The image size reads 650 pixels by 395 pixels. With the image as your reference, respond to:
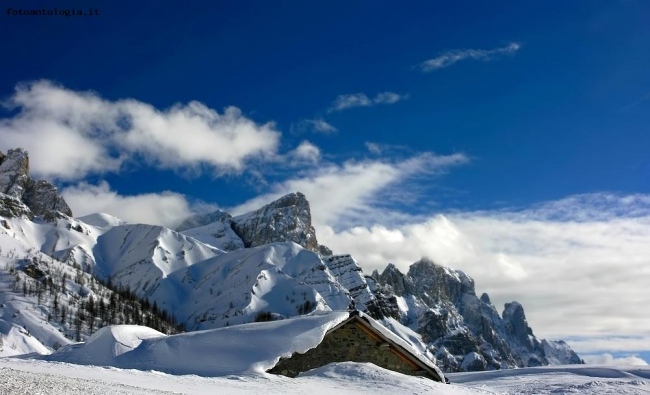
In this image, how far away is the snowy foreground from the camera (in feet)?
44.5

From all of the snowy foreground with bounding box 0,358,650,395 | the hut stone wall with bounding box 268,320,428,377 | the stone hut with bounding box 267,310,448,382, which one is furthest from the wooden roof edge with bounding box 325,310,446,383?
the snowy foreground with bounding box 0,358,650,395

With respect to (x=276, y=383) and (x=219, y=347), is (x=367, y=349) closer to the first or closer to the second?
(x=219, y=347)

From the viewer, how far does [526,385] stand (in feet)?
87.5

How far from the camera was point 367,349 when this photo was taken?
27.3 metres

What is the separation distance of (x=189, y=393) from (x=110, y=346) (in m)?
10.6

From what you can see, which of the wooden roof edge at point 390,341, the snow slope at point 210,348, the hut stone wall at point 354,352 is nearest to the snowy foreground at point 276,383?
the snow slope at point 210,348

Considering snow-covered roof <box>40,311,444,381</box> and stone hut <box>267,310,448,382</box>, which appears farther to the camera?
stone hut <box>267,310,448,382</box>

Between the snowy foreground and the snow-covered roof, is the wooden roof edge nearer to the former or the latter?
the snow-covered roof

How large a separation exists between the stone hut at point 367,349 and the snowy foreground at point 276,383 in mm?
3198

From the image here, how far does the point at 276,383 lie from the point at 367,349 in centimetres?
873

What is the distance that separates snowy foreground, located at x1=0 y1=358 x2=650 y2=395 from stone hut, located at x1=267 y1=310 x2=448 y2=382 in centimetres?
320

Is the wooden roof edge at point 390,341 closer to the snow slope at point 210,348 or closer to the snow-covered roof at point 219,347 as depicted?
the snow-covered roof at point 219,347

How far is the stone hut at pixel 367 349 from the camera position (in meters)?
26.4

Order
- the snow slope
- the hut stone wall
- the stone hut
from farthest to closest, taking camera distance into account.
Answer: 1. the stone hut
2. the hut stone wall
3. the snow slope
